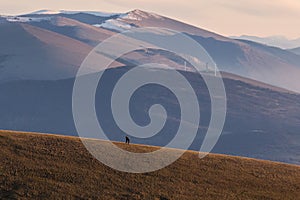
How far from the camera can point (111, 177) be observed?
7169 cm

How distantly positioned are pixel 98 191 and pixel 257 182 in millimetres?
21946

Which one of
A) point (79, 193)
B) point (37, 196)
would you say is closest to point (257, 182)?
point (79, 193)

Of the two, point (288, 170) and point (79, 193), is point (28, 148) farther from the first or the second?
point (288, 170)

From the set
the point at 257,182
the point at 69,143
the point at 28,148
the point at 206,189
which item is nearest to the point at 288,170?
the point at 257,182

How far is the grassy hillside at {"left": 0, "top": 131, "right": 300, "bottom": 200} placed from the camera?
220 ft

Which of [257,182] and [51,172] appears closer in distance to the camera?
[51,172]

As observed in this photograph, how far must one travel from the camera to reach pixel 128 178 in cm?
7175

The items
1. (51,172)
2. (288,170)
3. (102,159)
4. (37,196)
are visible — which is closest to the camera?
(37,196)

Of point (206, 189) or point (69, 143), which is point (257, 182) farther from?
point (69, 143)

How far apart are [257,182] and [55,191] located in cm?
2680

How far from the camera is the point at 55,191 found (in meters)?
66.2

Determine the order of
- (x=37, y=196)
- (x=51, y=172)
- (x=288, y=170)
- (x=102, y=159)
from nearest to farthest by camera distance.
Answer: (x=37, y=196), (x=51, y=172), (x=102, y=159), (x=288, y=170)

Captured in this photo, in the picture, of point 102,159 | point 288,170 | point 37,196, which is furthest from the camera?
point 288,170

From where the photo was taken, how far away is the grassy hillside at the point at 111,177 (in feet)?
220
